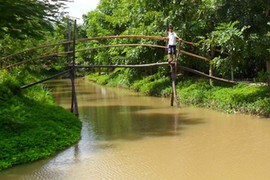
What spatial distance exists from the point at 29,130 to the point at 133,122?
443 cm

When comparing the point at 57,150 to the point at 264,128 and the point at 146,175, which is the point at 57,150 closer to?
the point at 146,175

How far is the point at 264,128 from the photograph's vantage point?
1076 centimetres

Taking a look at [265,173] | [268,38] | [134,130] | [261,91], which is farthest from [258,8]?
[265,173]

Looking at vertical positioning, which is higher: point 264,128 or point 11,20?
point 11,20

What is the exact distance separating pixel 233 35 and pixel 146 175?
7.11 metres

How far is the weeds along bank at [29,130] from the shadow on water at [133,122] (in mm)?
1055

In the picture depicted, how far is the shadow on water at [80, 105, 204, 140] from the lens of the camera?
35.4 ft

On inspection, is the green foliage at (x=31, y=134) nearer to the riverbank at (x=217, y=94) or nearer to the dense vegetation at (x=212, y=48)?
the riverbank at (x=217, y=94)

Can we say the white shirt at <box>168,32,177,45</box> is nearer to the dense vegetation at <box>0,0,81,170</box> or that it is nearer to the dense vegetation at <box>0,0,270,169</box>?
the dense vegetation at <box>0,0,270,169</box>

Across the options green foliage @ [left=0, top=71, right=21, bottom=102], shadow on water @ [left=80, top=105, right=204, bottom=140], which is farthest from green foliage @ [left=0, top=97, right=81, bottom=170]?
shadow on water @ [left=80, top=105, right=204, bottom=140]

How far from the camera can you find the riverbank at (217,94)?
12.6 m

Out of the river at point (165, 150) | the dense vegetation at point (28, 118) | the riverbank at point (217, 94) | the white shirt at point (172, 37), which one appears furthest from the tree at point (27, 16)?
the riverbank at point (217, 94)

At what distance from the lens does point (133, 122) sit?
41.6ft

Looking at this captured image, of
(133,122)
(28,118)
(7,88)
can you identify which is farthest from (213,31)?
(28,118)
